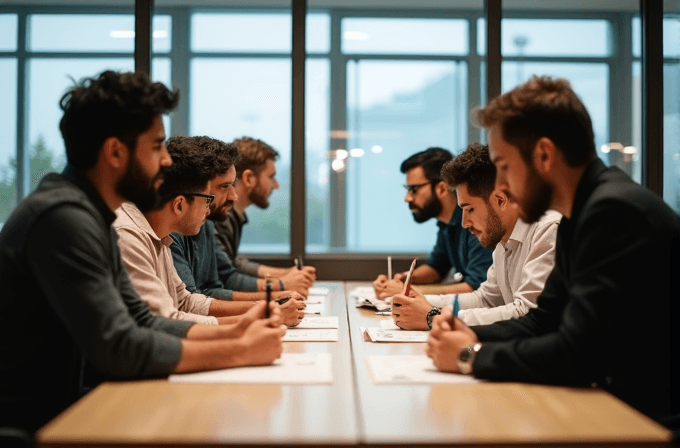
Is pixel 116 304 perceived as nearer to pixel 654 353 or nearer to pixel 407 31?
pixel 654 353

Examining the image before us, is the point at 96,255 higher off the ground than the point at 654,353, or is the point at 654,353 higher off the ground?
the point at 96,255

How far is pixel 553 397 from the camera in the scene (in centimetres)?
144

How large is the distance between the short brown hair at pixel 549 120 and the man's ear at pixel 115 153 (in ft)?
3.46

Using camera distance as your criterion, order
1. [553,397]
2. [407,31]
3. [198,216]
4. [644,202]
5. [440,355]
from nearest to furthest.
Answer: [553,397], [644,202], [440,355], [198,216], [407,31]

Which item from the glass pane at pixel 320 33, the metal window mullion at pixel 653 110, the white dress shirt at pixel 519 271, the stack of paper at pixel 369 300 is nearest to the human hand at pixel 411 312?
Result: the white dress shirt at pixel 519 271

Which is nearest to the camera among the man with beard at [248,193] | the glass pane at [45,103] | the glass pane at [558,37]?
the man with beard at [248,193]

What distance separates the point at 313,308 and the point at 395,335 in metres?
0.83

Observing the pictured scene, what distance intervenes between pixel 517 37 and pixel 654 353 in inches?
246

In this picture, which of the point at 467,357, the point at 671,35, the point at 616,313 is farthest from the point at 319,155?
the point at 616,313

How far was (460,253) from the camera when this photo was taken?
3.95 meters

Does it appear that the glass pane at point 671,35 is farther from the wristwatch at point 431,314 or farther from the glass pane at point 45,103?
the glass pane at point 45,103

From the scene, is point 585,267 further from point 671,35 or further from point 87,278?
point 671,35

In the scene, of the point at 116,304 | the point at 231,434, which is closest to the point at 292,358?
the point at 116,304

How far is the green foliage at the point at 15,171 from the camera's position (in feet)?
19.7
